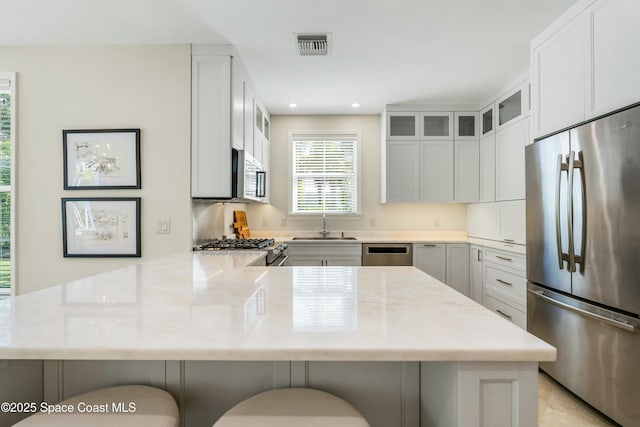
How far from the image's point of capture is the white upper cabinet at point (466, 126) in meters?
4.30

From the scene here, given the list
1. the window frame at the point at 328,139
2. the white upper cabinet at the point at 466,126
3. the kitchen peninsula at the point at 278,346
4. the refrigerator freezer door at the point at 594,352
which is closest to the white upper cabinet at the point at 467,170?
the white upper cabinet at the point at 466,126

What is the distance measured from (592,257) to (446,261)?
2288 mm

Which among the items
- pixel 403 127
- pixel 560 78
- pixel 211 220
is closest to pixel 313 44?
pixel 560 78

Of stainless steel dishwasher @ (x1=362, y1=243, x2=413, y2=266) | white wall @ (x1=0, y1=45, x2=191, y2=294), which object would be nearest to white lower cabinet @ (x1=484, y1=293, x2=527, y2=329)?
stainless steel dishwasher @ (x1=362, y1=243, x2=413, y2=266)

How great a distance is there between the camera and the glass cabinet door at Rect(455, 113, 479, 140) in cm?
430

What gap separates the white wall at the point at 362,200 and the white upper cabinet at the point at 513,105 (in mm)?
1382

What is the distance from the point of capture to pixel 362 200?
4.74 meters

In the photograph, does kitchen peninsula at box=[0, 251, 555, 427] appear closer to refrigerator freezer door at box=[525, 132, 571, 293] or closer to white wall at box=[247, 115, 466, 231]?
refrigerator freezer door at box=[525, 132, 571, 293]

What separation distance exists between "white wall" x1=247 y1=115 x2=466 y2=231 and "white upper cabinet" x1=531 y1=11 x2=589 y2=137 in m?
2.26

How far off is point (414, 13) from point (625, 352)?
232 cm

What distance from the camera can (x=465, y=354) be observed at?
0.73m

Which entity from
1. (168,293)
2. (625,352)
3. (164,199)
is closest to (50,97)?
(164,199)

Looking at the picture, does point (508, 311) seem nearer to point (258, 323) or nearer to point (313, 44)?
point (313, 44)

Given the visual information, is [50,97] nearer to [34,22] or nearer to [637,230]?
[34,22]
